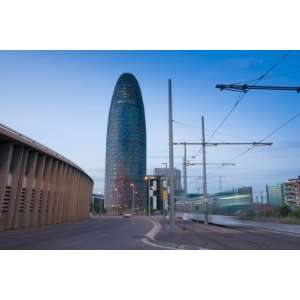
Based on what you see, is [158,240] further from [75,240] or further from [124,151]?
[124,151]

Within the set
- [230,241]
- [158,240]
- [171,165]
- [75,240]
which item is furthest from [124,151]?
[230,241]

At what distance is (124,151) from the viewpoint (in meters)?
190

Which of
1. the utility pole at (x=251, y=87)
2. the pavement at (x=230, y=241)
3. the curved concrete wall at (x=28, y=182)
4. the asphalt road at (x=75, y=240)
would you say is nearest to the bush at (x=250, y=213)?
the pavement at (x=230, y=241)

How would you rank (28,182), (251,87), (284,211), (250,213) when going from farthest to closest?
(284,211) → (250,213) → (28,182) → (251,87)

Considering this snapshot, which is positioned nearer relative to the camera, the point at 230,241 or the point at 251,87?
the point at 251,87

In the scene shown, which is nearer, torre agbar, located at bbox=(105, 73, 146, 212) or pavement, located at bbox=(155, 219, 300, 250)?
pavement, located at bbox=(155, 219, 300, 250)

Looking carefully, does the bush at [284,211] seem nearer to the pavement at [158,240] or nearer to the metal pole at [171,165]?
the pavement at [158,240]

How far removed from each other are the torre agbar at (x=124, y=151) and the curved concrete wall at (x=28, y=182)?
449ft

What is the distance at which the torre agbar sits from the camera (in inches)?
7490

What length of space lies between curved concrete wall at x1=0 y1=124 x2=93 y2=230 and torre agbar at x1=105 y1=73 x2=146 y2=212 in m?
137

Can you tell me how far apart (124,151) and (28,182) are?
503 ft

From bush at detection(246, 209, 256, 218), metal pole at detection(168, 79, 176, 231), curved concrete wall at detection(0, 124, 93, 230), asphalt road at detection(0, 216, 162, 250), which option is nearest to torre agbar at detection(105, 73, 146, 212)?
curved concrete wall at detection(0, 124, 93, 230)

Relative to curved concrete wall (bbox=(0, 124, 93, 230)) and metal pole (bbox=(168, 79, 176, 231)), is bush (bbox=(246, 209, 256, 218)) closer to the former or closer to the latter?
metal pole (bbox=(168, 79, 176, 231))
